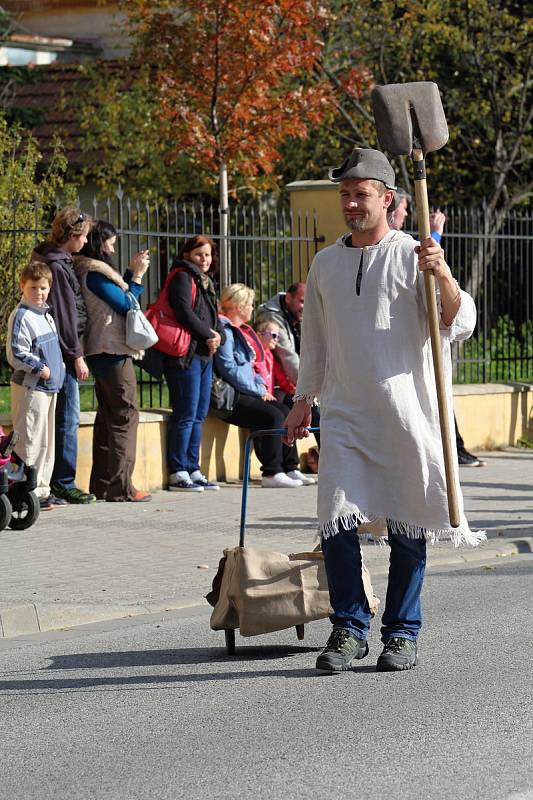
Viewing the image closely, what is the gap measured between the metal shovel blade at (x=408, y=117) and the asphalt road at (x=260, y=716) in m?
2.19

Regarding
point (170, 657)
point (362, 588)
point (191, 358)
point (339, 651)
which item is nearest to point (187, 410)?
point (191, 358)

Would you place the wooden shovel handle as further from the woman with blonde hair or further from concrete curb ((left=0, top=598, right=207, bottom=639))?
the woman with blonde hair

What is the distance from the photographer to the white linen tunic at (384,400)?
632 centimetres

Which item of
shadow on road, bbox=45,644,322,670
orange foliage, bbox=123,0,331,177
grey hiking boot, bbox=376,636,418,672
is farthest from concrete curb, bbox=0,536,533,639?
orange foliage, bbox=123,0,331,177

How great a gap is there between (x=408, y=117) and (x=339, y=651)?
2219mm

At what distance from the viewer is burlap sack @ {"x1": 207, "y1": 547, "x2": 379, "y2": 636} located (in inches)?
264

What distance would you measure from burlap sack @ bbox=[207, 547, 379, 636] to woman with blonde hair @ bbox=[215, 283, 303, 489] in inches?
245

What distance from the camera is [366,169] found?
641 cm

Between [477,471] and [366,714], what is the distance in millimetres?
9040

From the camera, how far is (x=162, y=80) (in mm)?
20062

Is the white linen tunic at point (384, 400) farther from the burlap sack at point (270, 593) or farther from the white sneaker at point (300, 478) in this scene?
the white sneaker at point (300, 478)

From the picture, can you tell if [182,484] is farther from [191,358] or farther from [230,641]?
[230,641]

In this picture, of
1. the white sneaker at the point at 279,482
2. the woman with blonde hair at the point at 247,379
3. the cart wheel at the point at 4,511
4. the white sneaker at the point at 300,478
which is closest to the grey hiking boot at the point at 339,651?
the cart wheel at the point at 4,511

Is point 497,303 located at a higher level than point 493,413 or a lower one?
higher
